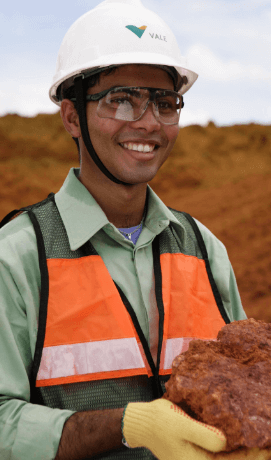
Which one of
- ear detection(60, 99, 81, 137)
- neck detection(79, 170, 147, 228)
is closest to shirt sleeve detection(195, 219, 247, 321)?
neck detection(79, 170, 147, 228)

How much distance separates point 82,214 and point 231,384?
3.98 ft

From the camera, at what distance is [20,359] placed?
6.13 ft

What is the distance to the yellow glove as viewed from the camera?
4.64ft

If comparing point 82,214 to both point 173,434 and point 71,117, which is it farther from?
point 173,434

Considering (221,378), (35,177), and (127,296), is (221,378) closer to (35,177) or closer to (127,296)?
(127,296)

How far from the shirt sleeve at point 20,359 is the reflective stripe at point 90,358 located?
0.09 m

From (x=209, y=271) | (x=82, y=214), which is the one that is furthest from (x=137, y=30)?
(x=209, y=271)

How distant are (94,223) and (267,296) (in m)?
8.63

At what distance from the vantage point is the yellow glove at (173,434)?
1.42 metres

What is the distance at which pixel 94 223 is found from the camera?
2256 millimetres

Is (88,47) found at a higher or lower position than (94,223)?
higher

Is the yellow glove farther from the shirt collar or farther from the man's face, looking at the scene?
the man's face

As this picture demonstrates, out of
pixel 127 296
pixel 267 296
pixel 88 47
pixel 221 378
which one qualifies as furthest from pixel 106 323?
pixel 267 296

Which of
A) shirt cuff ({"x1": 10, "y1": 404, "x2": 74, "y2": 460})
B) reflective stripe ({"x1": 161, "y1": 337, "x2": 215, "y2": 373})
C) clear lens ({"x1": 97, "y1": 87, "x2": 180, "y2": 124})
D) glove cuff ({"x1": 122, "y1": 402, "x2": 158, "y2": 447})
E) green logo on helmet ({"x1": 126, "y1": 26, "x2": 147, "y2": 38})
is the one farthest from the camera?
green logo on helmet ({"x1": 126, "y1": 26, "x2": 147, "y2": 38})
